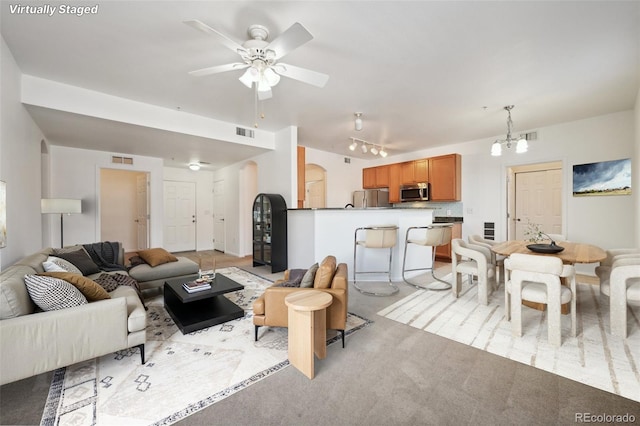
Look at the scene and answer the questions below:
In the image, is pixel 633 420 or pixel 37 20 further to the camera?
pixel 37 20

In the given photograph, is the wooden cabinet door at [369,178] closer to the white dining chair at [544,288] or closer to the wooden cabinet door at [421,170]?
the wooden cabinet door at [421,170]

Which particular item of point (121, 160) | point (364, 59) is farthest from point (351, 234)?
point (121, 160)

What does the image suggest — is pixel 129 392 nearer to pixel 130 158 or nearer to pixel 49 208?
pixel 49 208

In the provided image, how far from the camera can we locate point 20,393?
1747mm

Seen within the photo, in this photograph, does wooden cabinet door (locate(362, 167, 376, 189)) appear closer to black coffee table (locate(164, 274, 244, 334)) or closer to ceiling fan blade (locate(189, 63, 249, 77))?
black coffee table (locate(164, 274, 244, 334))

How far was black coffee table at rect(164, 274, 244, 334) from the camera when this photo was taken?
2.62m

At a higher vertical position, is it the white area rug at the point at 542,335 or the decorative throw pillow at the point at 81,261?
the decorative throw pillow at the point at 81,261

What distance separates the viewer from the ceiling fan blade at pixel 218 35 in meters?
1.74

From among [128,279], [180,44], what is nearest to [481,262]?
[180,44]

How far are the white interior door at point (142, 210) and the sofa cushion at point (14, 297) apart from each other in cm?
458

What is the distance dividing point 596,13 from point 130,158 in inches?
290

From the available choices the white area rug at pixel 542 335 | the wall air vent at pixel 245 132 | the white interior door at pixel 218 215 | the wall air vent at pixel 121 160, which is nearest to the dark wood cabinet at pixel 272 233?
the wall air vent at pixel 245 132

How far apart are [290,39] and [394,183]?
5.61 m

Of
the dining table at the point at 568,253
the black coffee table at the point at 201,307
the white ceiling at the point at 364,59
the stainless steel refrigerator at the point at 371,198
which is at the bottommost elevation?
the black coffee table at the point at 201,307
